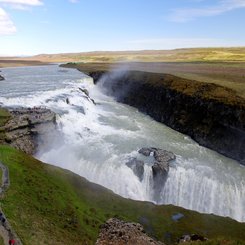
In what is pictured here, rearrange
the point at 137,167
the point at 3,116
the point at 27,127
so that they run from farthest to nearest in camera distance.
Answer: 1. the point at 3,116
2. the point at 27,127
3. the point at 137,167

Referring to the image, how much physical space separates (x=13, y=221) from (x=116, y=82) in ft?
226

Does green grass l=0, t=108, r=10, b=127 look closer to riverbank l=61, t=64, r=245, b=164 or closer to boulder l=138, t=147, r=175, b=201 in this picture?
boulder l=138, t=147, r=175, b=201

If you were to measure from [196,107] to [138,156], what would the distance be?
60.8 feet

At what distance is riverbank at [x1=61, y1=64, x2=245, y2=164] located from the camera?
4650 centimetres

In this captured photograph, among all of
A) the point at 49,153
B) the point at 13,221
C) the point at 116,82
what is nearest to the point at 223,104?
the point at 49,153

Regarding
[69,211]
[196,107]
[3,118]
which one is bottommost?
[196,107]

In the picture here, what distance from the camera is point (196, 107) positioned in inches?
2183

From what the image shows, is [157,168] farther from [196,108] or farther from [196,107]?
[196,107]

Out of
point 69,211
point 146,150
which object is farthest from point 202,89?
point 69,211

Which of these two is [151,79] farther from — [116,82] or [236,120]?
[236,120]

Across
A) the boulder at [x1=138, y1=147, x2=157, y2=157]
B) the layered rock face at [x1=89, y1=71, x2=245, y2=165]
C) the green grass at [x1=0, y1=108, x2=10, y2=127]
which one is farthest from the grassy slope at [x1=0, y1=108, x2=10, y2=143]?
the layered rock face at [x1=89, y1=71, x2=245, y2=165]

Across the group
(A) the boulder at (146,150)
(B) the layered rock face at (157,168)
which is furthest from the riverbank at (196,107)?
(B) the layered rock face at (157,168)

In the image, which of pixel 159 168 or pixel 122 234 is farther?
pixel 159 168

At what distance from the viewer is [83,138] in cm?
4653
